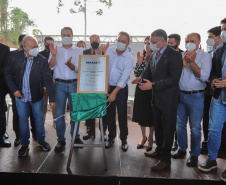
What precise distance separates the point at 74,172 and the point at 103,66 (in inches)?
51.9

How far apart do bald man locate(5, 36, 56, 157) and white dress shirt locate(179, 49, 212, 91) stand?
179 cm

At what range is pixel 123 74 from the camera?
2.86 metres

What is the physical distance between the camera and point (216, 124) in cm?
227

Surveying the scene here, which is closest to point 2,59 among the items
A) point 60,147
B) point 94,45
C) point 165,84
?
point 94,45

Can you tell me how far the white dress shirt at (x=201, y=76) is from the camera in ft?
7.68

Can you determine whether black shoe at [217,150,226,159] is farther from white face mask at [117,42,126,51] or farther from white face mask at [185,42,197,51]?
white face mask at [117,42,126,51]

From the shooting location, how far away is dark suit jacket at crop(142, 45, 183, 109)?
2188 millimetres

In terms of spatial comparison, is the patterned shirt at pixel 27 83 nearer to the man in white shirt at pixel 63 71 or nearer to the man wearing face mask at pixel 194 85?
the man in white shirt at pixel 63 71

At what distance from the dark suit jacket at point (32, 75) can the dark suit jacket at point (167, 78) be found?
1.44 meters

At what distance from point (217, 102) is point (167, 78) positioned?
0.65 m

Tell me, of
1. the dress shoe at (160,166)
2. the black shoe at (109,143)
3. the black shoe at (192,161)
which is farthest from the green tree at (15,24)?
the black shoe at (192,161)

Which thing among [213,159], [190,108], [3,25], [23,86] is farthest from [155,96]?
[3,25]

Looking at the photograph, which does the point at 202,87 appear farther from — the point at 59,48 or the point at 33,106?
the point at 33,106

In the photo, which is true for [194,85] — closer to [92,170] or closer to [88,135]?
[92,170]
